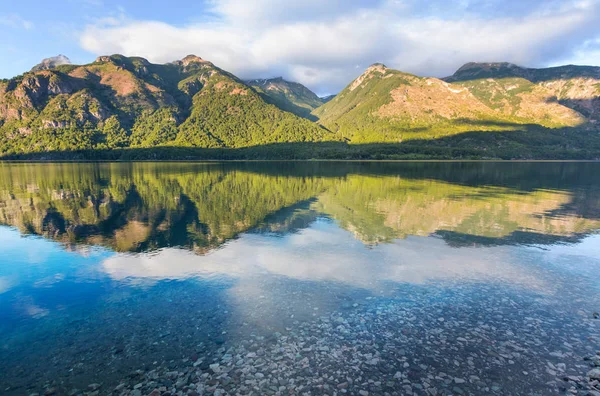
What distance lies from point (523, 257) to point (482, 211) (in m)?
20.4

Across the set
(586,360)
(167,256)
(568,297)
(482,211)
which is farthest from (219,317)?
(482,211)

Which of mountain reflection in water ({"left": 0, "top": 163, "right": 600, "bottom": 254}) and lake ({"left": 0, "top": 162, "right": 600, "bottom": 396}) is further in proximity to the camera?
mountain reflection in water ({"left": 0, "top": 163, "right": 600, "bottom": 254})

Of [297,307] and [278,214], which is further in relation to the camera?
[278,214]

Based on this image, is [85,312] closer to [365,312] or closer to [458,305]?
[365,312]

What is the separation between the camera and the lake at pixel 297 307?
11336mm

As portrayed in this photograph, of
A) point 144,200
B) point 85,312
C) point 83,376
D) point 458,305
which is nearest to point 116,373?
point 83,376

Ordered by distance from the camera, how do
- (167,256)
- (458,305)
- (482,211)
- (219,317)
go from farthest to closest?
(482,211) → (167,256) → (458,305) → (219,317)

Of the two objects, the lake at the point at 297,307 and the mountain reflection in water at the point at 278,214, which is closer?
the lake at the point at 297,307

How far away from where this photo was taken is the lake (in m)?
11.3

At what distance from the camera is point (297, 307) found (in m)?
16.6

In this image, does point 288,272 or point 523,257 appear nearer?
point 288,272

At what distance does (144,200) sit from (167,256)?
30.5 meters

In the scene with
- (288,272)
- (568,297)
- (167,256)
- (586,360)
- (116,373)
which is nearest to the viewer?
(116,373)

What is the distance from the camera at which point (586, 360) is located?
12.4m
